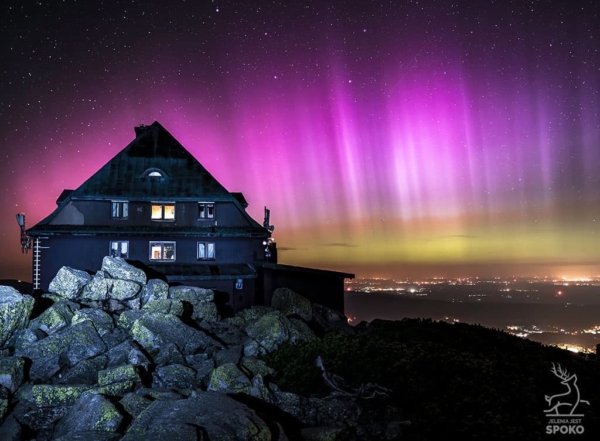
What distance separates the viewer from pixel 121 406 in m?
14.7

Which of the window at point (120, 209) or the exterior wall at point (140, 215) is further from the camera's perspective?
the window at point (120, 209)

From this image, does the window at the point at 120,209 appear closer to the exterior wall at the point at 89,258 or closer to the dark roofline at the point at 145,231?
the dark roofline at the point at 145,231

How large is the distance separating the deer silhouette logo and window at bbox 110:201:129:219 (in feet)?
106

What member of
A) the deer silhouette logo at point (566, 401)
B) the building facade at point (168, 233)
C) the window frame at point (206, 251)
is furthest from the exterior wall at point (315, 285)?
the deer silhouette logo at point (566, 401)

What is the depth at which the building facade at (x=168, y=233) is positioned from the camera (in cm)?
3497

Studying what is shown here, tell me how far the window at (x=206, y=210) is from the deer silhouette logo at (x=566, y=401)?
28703 millimetres

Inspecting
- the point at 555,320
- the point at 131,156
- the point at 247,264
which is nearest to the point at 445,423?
the point at 247,264

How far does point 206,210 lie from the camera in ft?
126

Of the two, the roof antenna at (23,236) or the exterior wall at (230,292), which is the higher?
the roof antenna at (23,236)

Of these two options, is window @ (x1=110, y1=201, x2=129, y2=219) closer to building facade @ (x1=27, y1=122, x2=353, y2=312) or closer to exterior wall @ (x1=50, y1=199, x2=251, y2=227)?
building facade @ (x1=27, y1=122, x2=353, y2=312)

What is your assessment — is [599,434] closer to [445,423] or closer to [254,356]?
[445,423]

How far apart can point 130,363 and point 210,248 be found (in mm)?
19149

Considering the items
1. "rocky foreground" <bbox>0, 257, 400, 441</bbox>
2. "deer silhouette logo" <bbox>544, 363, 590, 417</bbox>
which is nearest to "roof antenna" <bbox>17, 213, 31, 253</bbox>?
"rocky foreground" <bbox>0, 257, 400, 441</bbox>

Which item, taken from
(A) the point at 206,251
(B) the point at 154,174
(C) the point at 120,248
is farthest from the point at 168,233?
(B) the point at 154,174
